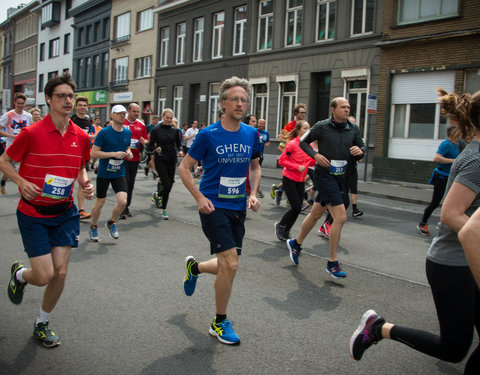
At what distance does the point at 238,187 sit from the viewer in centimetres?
408

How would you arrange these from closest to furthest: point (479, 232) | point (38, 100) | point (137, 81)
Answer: point (479, 232), point (137, 81), point (38, 100)

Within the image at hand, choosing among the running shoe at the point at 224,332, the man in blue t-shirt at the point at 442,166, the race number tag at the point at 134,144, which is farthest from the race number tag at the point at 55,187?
the race number tag at the point at 134,144

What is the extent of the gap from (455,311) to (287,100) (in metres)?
22.0

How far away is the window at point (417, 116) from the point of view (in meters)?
17.6

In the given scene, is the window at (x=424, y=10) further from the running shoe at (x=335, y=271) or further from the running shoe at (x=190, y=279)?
the running shoe at (x=190, y=279)

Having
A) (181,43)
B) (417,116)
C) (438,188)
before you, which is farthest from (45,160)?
(181,43)

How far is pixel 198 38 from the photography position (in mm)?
30734

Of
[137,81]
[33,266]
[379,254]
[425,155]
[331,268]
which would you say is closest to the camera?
[33,266]

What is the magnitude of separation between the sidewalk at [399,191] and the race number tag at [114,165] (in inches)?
349

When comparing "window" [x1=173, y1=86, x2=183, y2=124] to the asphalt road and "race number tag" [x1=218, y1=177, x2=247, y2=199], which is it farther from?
"race number tag" [x1=218, y1=177, x2=247, y2=199]

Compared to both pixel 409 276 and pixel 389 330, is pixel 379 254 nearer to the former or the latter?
pixel 409 276

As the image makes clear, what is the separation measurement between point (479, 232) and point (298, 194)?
5.81 metres

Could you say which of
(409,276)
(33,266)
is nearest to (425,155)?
(409,276)

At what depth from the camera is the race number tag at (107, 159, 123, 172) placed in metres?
7.62
